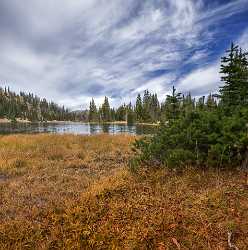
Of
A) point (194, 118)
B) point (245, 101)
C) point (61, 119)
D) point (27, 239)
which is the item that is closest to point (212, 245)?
point (27, 239)

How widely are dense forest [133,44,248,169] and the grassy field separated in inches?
19.6

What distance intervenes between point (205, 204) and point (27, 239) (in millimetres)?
3913

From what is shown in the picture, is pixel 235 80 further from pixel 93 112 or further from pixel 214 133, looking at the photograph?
pixel 93 112

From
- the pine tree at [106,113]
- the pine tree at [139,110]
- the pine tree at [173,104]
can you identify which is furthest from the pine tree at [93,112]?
the pine tree at [173,104]

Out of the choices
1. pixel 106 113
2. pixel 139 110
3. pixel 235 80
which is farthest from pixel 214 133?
pixel 106 113

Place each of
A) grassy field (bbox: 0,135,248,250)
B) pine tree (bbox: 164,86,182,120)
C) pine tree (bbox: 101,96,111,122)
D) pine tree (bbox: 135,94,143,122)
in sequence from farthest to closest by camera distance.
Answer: pine tree (bbox: 101,96,111,122)
pine tree (bbox: 135,94,143,122)
pine tree (bbox: 164,86,182,120)
grassy field (bbox: 0,135,248,250)

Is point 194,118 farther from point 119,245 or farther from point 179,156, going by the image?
point 119,245

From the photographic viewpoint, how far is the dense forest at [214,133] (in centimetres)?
739

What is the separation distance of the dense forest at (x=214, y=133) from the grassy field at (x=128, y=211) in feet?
1.64

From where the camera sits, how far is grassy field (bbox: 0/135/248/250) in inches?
188

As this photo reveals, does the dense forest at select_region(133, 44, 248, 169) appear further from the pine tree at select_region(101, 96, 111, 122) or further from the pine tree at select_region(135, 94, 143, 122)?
the pine tree at select_region(101, 96, 111, 122)

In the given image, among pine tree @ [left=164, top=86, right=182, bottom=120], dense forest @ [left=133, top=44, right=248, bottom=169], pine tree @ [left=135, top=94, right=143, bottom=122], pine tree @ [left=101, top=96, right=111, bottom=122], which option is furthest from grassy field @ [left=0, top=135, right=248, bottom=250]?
pine tree @ [left=101, top=96, right=111, bottom=122]

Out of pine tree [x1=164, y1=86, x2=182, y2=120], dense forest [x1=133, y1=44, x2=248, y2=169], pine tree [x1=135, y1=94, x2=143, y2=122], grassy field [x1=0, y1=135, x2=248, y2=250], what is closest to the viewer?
grassy field [x1=0, y1=135, x2=248, y2=250]

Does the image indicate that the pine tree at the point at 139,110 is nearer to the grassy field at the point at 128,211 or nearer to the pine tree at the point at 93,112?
the pine tree at the point at 93,112
